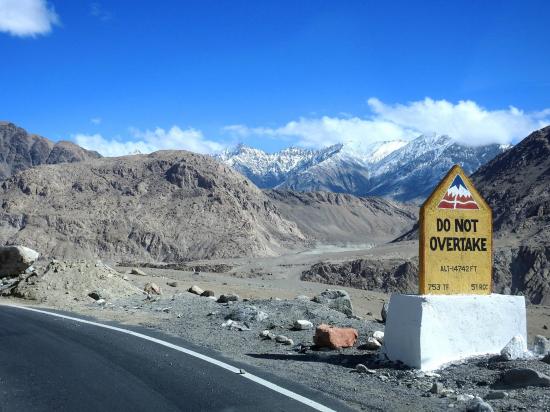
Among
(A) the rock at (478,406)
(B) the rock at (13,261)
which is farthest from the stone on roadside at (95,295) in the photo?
(A) the rock at (478,406)

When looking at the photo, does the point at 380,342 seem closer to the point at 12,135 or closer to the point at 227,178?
the point at 227,178

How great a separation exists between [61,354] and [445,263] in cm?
572

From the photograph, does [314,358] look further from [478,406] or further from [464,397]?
[478,406]

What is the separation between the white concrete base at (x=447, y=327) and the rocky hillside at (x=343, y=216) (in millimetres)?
110057

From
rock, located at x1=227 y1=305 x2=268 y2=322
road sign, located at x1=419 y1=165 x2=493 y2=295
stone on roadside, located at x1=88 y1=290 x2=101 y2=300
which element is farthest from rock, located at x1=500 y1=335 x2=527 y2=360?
stone on roadside, located at x1=88 y1=290 x2=101 y2=300

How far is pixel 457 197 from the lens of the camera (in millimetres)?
9078

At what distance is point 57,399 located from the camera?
6.69 metres

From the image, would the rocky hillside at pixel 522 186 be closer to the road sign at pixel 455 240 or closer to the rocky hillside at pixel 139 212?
the rocky hillside at pixel 139 212

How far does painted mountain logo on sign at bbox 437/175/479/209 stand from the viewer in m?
9.04

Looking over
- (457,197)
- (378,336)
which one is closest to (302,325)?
(378,336)

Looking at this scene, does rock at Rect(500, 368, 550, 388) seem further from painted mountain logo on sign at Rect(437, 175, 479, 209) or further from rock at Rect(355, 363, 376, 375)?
painted mountain logo on sign at Rect(437, 175, 479, 209)

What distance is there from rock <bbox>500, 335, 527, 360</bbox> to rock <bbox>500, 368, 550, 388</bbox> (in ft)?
3.01

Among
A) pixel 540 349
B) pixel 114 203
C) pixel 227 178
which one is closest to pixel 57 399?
pixel 540 349

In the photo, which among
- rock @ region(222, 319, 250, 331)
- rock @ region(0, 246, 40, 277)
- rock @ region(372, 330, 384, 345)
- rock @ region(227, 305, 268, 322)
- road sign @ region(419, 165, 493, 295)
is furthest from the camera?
rock @ region(0, 246, 40, 277)
